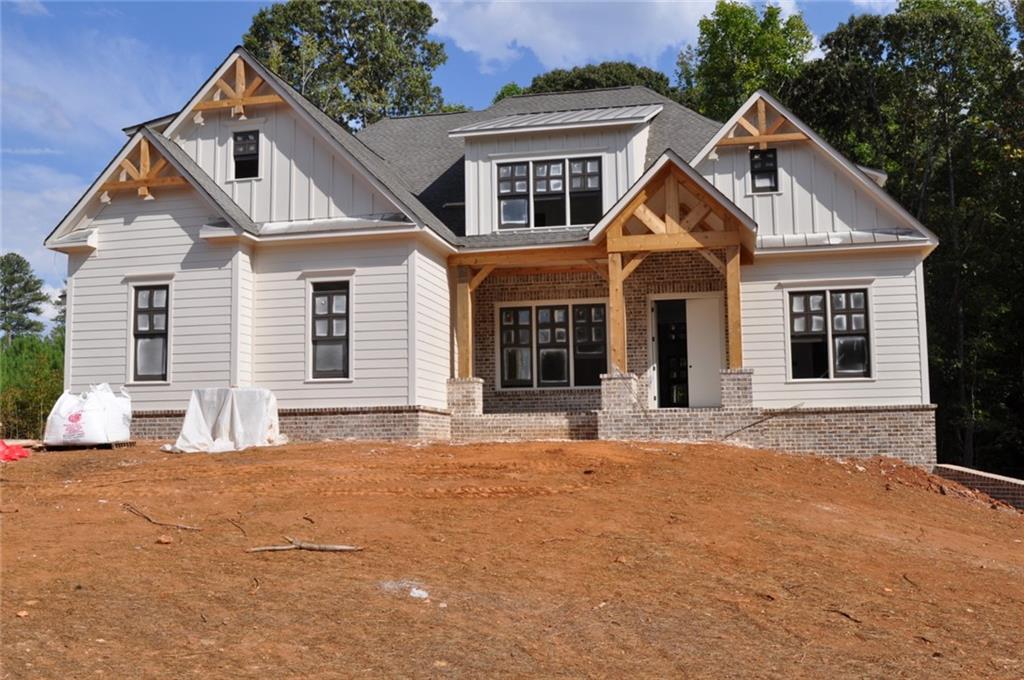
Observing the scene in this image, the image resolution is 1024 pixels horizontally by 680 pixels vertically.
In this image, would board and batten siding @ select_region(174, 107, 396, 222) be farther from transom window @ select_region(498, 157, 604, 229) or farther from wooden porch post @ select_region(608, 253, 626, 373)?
wooden porch post @ select_region(608, 253, 626, 373)

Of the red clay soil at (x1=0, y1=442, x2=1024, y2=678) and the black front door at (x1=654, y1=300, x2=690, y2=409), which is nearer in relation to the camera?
the red clay soil at (x1=0, y1=442, x2=1024, y2=678)

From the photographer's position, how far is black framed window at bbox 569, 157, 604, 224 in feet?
64.6

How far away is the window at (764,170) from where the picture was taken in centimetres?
1900

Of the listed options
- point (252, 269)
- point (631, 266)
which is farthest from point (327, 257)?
point (631, 266)

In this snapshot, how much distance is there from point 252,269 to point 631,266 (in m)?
6.82

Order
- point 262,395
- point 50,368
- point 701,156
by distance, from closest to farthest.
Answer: point 262,395 < point 701,156 < point 50,368

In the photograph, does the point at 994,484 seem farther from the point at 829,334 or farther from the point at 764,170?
the point at 764,170

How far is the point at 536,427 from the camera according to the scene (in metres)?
17.8

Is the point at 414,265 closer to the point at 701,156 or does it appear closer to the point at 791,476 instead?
the point at 701,156

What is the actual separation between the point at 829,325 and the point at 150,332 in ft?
40.3

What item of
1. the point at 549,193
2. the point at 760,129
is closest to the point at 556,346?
the point at 549,193

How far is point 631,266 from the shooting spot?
17.6 meters

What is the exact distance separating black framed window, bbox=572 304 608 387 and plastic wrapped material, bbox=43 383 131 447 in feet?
28.6

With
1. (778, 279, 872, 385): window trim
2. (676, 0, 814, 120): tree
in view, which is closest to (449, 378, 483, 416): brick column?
(778, 279, 872, 385): window trim
